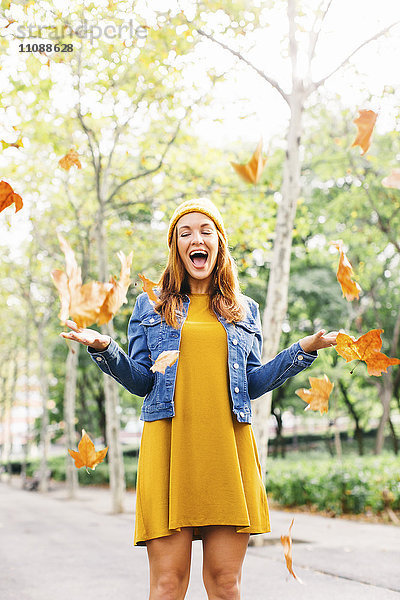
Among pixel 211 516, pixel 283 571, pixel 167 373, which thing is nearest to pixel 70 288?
pixel 167 373

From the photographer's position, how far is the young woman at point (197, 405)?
2447mm

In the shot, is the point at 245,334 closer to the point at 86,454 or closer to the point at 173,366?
the point at 173,366

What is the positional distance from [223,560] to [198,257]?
118 centimetres

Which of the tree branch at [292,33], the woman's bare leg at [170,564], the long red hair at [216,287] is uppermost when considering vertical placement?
the tree branch at [292,33]

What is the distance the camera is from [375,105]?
32.9 ft

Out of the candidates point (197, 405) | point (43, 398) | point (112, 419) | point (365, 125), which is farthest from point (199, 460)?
point (43, 398)

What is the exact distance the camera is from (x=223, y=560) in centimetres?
245

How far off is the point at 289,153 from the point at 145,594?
5.27 metres

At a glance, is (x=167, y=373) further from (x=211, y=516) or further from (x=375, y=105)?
(x=375, y=105)

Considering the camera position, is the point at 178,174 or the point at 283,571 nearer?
the point at 283,571

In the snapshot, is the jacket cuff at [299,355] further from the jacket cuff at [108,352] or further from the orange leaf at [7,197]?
the orange leaf at [7,197]

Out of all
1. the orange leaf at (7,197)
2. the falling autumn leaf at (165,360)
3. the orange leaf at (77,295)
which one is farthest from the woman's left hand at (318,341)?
the orange leaf at (7,197)

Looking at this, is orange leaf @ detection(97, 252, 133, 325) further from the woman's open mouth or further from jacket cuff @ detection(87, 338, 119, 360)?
the woman's open mouth

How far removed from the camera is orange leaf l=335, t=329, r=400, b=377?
2652 mm
